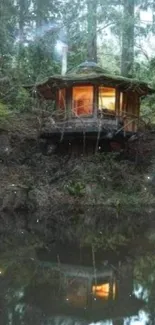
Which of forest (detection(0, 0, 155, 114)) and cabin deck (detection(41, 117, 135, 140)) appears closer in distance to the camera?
cabin deck (detection(41, 117, 135, 140))

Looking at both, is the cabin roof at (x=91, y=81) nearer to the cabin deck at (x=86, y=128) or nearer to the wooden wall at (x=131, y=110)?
the wooden wall at (x=131, y=110)

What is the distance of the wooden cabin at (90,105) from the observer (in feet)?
56.5

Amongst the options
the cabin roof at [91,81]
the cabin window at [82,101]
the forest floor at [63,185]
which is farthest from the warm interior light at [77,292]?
the cabin window at [82,101]

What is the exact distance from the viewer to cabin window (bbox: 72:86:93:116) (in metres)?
17.6

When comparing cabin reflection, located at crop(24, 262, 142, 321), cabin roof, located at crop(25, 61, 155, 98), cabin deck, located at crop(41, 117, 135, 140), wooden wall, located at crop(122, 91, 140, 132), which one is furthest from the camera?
wooden wall, located at crop(122, 91, 140, 132)

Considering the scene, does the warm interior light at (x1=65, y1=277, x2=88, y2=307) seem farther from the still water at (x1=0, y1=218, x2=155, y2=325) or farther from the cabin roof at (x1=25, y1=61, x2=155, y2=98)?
the cabin roof at (x1=25, y1=61, x2=155, y2=98)

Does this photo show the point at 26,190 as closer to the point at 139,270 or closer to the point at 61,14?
the point at 139,270

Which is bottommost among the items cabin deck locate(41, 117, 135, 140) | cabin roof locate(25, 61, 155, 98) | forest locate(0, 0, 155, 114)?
A: cabin deck locate(41, 117, 135, 140)

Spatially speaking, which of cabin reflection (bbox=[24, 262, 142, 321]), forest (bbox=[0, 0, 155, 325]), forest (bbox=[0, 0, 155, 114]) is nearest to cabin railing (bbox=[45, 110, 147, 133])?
forest (bbox=[0, 0, 155, 325])

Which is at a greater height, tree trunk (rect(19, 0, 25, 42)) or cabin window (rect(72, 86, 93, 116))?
tree trunk (rect(19, 0, 25, 42))

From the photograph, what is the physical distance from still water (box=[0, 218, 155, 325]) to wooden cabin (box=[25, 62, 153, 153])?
870 centimetres

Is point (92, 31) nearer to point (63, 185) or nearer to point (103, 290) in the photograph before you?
point (63, 185)

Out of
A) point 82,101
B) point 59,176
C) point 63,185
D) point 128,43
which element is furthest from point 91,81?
point 128,43

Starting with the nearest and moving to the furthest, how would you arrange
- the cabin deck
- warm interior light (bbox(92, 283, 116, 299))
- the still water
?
the still water < warm interior light (bbox(92, 283, 116, 299)) < the cabin deck
